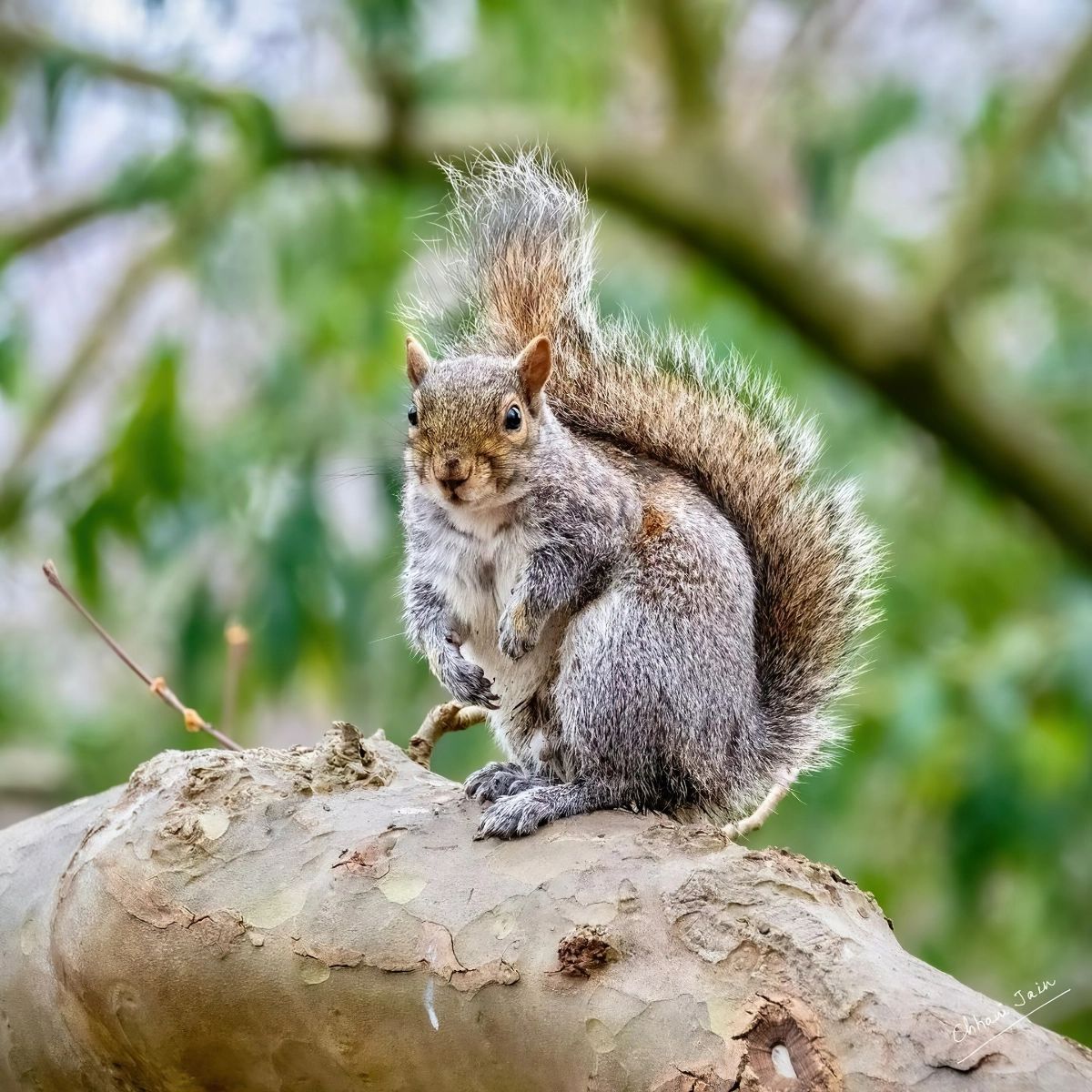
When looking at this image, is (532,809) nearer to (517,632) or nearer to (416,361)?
(517,632)

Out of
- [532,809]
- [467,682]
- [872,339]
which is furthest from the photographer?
[872,339]

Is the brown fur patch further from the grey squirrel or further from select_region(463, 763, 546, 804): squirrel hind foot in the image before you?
select_region(463, 763, 546, 804): squirrel hind foot

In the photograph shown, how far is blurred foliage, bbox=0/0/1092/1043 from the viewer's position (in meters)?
3.11

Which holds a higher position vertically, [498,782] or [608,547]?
[608,547]

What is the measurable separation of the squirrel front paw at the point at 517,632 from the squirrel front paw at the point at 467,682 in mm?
55

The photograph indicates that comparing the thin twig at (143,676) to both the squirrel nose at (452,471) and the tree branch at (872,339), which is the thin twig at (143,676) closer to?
the squirrel nose at (452,471)

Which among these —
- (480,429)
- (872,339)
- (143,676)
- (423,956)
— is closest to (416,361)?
(480,429)

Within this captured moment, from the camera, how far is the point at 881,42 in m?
5.23

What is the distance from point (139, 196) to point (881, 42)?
316cm

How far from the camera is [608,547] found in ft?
6.06

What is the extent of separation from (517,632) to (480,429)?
0.29 m

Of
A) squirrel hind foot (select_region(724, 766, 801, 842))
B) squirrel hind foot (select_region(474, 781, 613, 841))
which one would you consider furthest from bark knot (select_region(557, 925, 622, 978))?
squirrel hind foot (select_region(724, 766, 801, 842))

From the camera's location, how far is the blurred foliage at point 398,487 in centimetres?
311

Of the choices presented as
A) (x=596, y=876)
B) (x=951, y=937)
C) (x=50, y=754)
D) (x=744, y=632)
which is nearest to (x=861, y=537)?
(x=744, y=632)
